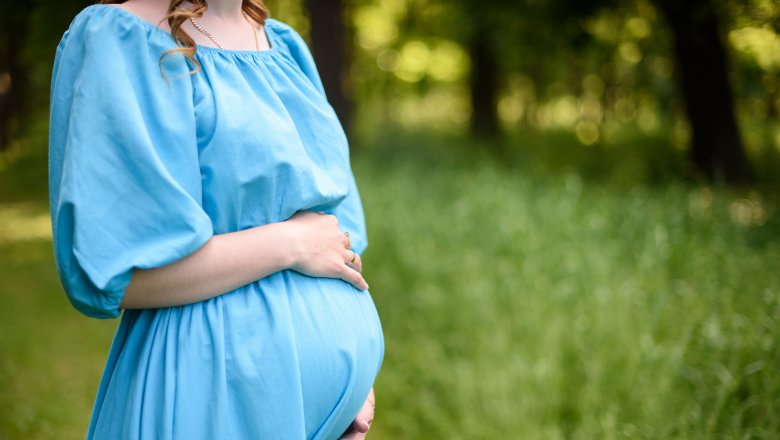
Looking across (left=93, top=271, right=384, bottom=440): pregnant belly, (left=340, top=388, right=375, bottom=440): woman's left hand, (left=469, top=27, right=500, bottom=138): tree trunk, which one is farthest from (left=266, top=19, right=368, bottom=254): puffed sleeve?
(left=469, top=27, right=500, bottom=138): tree trunk

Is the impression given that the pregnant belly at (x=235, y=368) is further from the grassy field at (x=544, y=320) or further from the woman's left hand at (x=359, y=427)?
the grassy field at (x=544, y=320)

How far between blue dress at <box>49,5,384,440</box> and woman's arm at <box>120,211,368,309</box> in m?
0.04

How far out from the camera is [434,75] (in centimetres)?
1638

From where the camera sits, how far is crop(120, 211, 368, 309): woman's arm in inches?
46.4

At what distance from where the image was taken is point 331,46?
27.1ft

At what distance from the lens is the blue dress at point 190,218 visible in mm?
1117

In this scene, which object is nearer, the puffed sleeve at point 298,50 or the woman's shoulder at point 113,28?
the woman's shoulder at point 113,28

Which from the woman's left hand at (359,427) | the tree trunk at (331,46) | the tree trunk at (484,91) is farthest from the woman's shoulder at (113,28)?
the tree trunk at (484,91)

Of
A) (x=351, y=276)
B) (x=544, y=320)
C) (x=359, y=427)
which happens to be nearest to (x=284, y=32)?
(x=351, y=276)

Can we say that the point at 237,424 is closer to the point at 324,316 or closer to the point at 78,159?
the point at 324,316

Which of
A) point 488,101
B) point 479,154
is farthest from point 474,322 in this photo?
point 488,101

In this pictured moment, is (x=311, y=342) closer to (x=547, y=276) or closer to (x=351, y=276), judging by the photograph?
(x=351, y=276)

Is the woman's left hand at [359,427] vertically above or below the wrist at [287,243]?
below

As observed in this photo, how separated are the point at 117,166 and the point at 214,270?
24 centimetres
